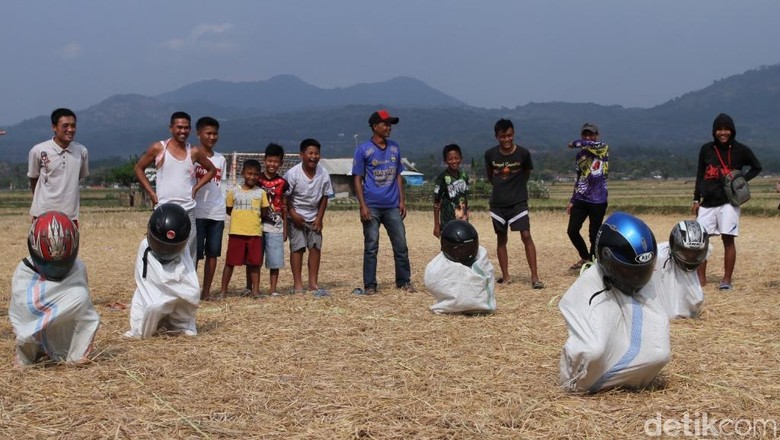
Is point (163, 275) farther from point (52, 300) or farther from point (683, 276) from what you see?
point (683, 276)

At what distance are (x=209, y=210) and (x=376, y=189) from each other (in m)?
1.94

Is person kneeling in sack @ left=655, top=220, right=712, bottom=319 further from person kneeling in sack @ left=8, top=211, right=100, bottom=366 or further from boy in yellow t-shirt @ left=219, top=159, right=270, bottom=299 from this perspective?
person kneeling in sack @ left=8, top=211, right=100, bottom=366

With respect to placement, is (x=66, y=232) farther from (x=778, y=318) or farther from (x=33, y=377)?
(x=778, y=318)

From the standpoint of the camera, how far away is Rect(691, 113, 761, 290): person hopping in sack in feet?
32.8

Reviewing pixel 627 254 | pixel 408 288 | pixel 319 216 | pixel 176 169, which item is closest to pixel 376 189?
pixel 319 216

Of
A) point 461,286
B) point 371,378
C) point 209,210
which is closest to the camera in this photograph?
point 371,378

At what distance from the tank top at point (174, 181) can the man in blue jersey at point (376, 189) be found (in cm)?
200

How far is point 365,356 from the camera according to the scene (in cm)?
643

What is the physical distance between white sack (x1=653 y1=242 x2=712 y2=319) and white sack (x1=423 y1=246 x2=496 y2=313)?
1.58m

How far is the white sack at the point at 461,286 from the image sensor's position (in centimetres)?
820

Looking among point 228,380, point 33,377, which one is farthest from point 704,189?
→ point 33,377

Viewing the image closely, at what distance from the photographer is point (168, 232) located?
22.9ft

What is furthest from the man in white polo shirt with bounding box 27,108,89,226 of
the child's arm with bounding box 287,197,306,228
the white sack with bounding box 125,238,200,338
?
the child's arm with bounding box 287,197,306,228

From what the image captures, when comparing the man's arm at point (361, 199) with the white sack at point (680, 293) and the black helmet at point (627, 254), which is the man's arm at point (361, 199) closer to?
the white sack at point (680, 293)
